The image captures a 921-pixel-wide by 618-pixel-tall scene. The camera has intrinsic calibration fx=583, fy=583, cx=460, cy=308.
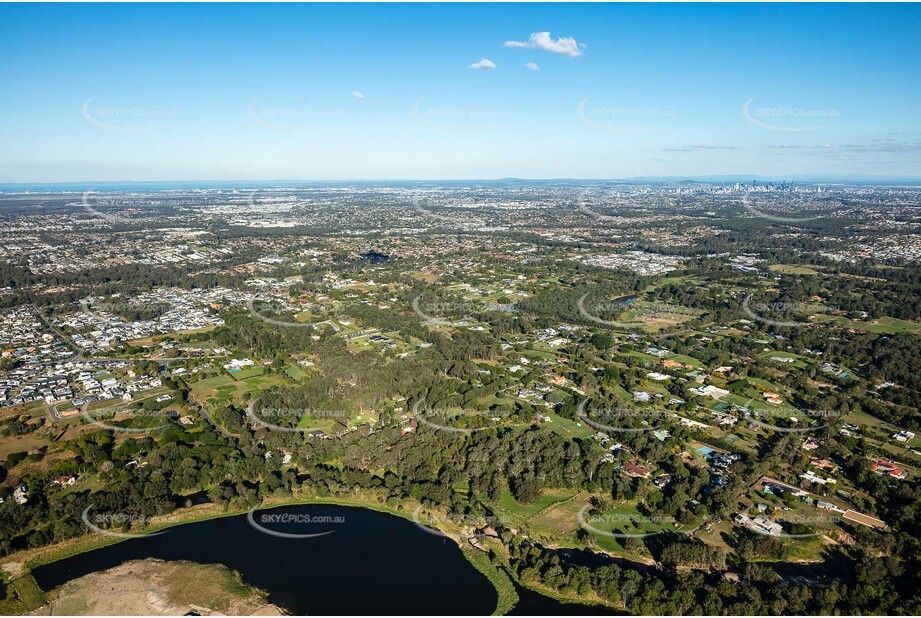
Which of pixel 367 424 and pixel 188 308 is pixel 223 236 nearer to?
pixel 188 308

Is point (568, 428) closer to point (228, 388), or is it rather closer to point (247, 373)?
point (228, 388)

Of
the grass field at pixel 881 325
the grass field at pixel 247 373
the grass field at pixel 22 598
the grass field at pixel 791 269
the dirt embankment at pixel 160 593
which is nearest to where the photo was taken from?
the grass field at pixel 22 598

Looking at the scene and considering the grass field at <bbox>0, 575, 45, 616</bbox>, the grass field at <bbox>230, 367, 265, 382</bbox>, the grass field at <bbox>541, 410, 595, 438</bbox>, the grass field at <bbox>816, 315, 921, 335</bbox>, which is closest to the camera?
the grass field at <bbox>0, 575, 45, 616</bbox>

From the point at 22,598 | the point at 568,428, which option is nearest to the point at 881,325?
the point at 568,428

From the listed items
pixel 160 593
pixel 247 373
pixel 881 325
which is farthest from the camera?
pixel 881 325

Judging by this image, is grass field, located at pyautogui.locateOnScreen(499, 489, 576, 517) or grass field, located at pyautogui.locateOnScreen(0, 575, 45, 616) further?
grass field, located at pyautogui.locateOnScreen(499, 489, 576, 517)

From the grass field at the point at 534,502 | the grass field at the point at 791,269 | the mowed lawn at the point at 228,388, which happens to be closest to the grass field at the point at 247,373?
the mowed lawn at the point at 228,388

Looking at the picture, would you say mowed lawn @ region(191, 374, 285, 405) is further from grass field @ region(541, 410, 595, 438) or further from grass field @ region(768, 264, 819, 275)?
grass field @ region(768, 264, 819, 275)

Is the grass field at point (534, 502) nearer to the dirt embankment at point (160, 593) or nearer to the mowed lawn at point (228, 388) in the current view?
the dirt embankment at point (160, 593)

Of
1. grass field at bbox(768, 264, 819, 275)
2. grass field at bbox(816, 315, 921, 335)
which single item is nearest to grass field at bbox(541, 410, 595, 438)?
grass field at bbox(816, 315, 921, 335)

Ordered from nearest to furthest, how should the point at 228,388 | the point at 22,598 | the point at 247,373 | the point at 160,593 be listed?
the point at 22,598 < the point at 160,593 < the point at 228,388 < the point at 247,373
